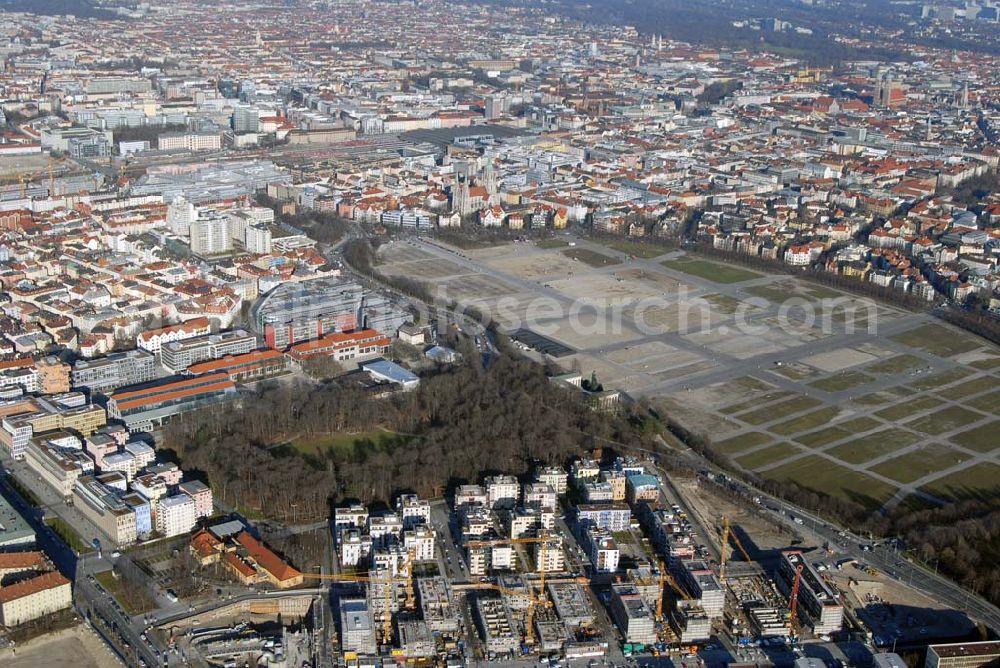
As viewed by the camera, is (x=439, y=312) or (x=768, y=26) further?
(x=768, y=26)

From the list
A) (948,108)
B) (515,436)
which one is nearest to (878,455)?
(515,436)

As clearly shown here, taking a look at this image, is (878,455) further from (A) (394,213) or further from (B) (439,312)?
(A) (394,213)

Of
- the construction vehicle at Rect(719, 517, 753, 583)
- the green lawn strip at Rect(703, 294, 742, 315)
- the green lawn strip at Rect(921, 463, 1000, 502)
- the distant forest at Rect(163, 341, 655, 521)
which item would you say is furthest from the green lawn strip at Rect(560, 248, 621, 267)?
the construction vehicle at Rect(719, 517, 753, 583)

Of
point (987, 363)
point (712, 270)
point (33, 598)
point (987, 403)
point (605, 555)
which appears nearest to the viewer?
point (33, 598)

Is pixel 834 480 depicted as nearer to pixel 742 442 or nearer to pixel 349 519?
pixel 742 442

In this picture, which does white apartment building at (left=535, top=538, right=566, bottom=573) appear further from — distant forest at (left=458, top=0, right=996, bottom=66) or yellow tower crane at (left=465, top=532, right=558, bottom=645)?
distant forest at (left=458, top=0, right=996, bottom=66)

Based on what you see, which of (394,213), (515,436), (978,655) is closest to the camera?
(978,655)

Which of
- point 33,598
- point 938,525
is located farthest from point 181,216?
point 938,525
